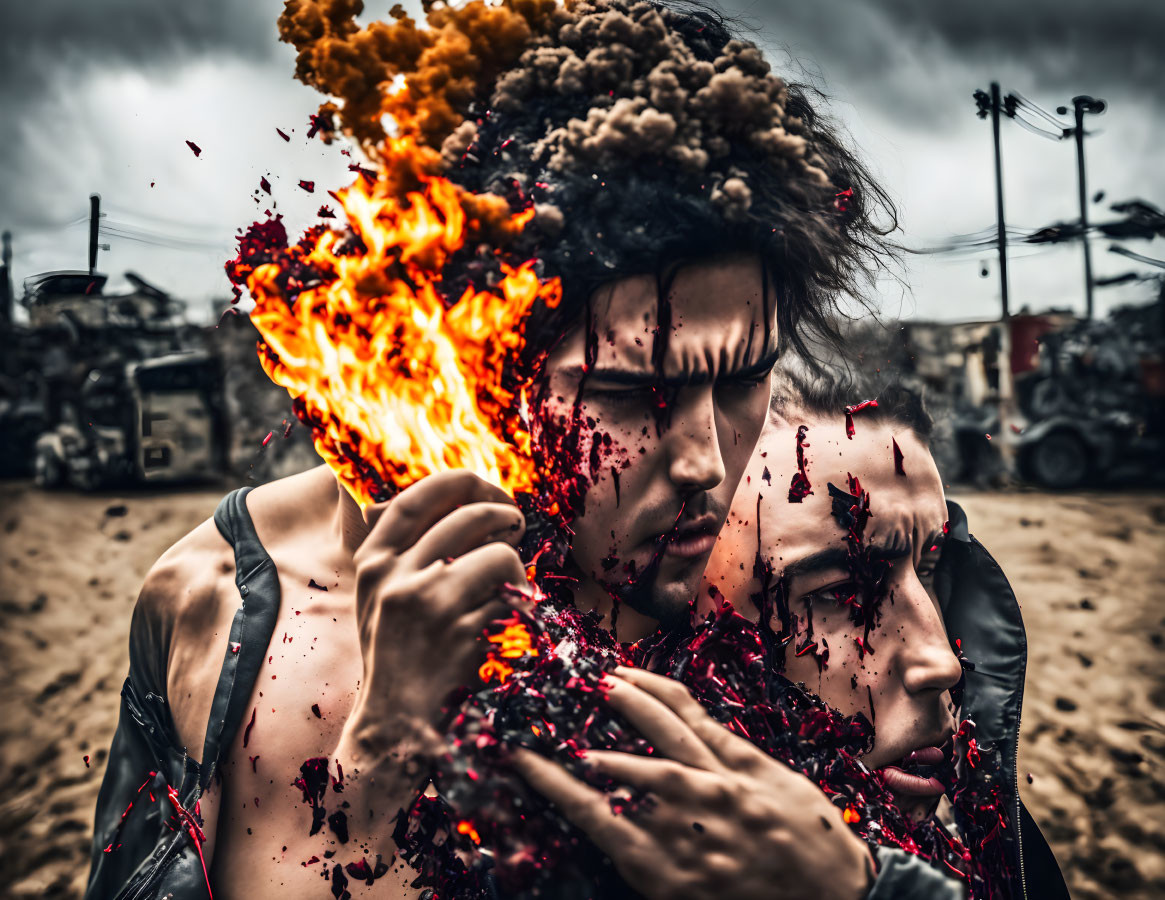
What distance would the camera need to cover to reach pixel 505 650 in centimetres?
126

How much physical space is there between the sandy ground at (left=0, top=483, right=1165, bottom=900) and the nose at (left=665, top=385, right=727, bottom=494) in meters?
4.63

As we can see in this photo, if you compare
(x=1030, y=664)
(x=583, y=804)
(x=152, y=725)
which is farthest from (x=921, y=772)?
(x=1030, y=664)

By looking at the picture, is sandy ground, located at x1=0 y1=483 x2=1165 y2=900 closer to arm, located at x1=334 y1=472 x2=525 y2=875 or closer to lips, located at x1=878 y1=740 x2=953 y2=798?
lips, located at x1=878 y1=740 x2=953 y2=798

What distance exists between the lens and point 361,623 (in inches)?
51.1

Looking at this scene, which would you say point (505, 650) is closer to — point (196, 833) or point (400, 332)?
point (400, 332)

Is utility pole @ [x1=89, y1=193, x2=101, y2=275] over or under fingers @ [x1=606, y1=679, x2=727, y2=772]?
over

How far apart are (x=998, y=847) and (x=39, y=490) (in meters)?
11.3

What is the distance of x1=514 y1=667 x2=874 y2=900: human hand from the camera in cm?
119

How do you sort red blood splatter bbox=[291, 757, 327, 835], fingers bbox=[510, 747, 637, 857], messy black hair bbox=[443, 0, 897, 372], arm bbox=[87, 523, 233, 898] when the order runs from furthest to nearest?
arm bbox=[87, 523, 233, 898] < red blood splatter bbox=[291, 757, 327, 835] < messy black hair bbox=[443, 0, 897, 372] < fingers bbox=[510, 747, 637, 857]

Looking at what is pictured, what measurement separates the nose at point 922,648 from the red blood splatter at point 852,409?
398mm

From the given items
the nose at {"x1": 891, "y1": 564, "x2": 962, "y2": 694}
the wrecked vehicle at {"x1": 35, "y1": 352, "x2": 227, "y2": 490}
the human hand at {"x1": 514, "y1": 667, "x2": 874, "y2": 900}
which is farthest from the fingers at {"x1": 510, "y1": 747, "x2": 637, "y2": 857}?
the wrecked vehicle at {"x1": 35, "y1": 352, "x2": 227, "y2": 490}

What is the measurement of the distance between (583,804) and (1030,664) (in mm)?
6524

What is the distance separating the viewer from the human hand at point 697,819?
119cm

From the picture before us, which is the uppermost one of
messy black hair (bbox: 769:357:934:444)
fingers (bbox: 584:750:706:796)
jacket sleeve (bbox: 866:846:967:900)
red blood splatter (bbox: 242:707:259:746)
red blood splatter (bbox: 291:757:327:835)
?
messy black hair (bbox: 769:357:934:444)
